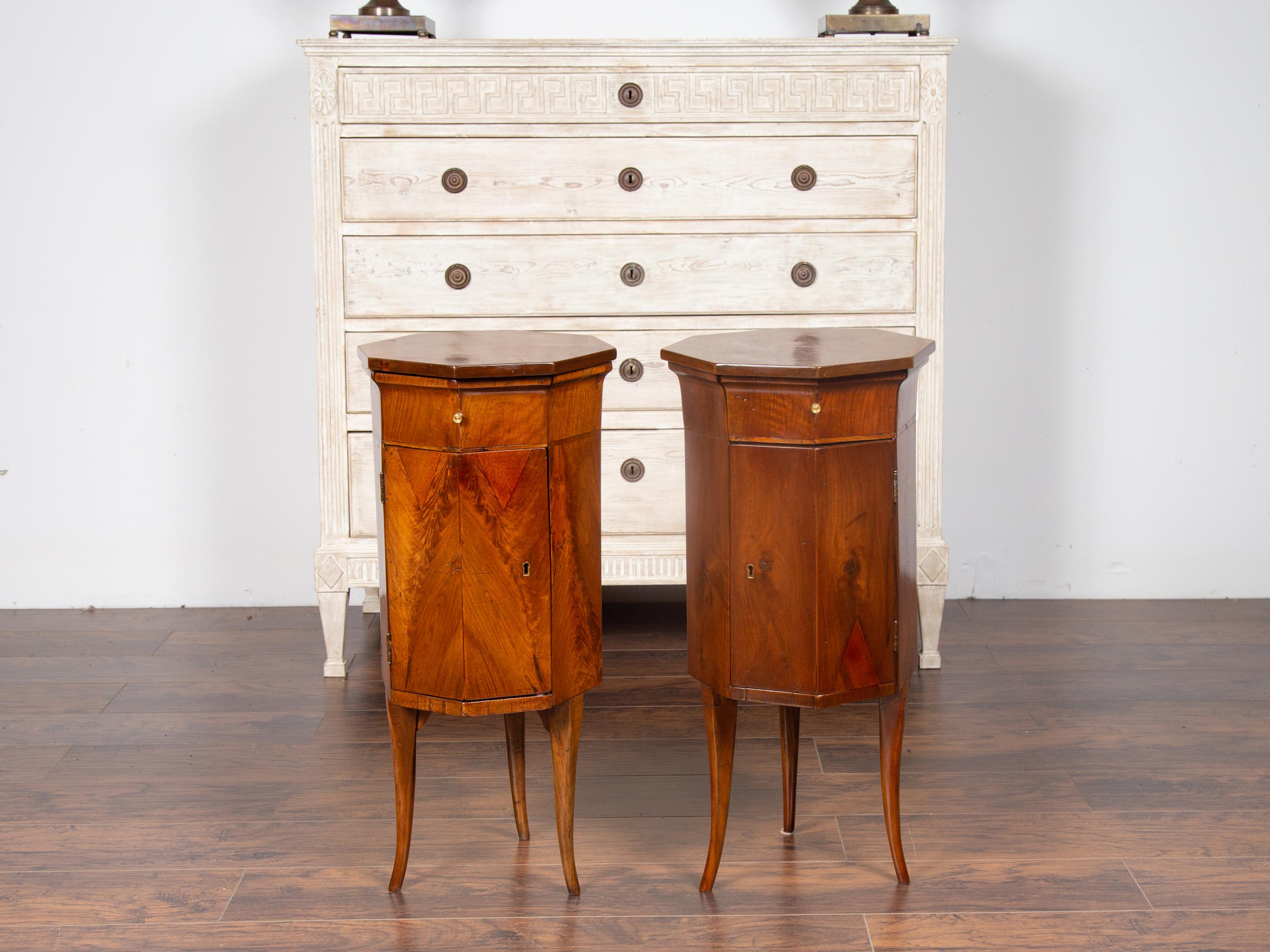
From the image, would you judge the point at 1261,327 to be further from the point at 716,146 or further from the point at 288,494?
the point at 288,494

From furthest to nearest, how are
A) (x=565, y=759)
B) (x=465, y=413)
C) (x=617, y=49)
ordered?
1. (x=617, y=49)
2. (x=565, y=759)
3. (x=465, y=413)

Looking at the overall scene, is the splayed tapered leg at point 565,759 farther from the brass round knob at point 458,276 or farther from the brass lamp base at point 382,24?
the brass lamp base at point 382,24

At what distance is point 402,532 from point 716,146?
1562 mm

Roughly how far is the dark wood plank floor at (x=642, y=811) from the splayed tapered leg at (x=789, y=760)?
0.14 ft

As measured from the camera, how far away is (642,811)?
2.56m

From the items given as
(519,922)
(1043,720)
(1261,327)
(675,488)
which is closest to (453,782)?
(519,922)

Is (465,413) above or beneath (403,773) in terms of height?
above

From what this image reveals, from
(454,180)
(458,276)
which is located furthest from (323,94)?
(458,276)

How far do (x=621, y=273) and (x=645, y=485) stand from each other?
1.82ft

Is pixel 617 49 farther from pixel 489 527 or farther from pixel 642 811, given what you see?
pixel 642 811

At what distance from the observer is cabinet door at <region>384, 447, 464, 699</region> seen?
2.06 metres

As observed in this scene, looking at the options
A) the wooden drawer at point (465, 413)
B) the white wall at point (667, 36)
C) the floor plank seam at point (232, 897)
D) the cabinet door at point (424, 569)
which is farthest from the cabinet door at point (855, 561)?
the white wall at point (667, 36)

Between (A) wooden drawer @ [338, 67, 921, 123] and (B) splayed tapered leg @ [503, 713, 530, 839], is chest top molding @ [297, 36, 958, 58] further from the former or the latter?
(B) splayed tapered leg @ [503, 713, 530, 839]

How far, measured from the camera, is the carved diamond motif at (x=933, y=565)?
334 centimetres
